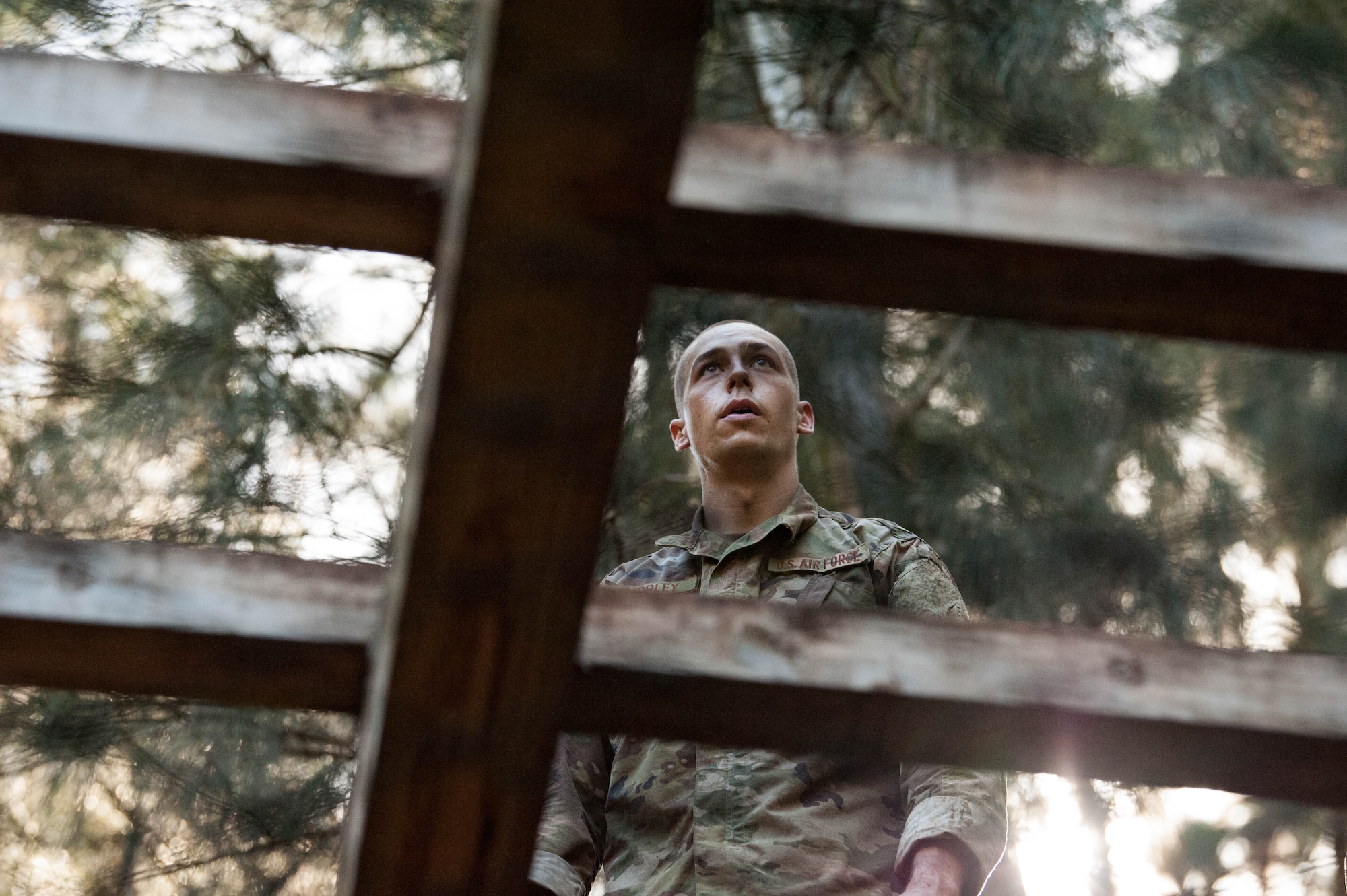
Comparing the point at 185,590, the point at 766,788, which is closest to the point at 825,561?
the point at 766,788

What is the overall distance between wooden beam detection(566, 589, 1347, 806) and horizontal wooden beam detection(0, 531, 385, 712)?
15 centimetres

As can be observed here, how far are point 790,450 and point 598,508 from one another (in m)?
1.27

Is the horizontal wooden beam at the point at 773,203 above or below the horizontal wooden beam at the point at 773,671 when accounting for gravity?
above

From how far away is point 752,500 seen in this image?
190cm

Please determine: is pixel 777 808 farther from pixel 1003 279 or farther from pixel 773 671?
pixel 1003 279

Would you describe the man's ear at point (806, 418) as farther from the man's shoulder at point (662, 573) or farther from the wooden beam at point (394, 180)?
the wooden beam at point (394, 180)

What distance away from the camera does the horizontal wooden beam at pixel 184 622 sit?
2.68 feet

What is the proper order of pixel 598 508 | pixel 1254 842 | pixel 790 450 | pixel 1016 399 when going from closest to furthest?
1. pixel 598 508
2. pixel 790 450
3. pixel 1016 399
4. pixel 1254 842

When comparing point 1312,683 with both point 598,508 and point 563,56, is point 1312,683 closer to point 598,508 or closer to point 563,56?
point 598,508

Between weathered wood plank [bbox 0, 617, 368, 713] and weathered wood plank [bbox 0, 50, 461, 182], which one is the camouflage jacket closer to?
weathered wood plank [bbox 0, 617, 368, 713]

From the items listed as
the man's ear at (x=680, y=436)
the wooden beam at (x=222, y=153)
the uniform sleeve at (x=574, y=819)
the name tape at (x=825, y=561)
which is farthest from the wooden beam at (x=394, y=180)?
the man's ear at (x=680, y=436)

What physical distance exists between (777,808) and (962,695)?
709mm

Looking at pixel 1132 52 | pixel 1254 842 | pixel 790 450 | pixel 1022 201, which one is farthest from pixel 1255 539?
pixel 1254 842

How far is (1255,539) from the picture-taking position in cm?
337
